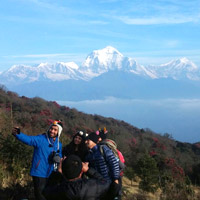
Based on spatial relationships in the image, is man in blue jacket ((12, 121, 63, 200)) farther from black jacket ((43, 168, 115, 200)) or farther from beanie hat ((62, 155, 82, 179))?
beanie hat ((62, 155, 82, 179))

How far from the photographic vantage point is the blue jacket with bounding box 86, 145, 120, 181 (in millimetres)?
3861

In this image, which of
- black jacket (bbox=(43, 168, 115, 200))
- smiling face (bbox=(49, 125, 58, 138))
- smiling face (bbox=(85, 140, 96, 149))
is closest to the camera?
black jacket (bbox=(43, 168, 115, 200))

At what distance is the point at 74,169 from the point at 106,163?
106cm

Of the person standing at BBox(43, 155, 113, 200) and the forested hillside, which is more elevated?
the person standing at BBox(43, 155, 113, 200)

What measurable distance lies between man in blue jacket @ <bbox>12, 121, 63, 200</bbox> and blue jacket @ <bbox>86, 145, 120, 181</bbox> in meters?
0.66

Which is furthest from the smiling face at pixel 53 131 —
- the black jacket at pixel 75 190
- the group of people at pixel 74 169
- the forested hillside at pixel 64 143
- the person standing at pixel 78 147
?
the black jacket at pixel 75 190

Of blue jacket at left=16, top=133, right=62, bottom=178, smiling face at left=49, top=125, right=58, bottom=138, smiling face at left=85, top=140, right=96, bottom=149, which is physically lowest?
blue jacket at left=16, top=133, right=62, bottom=178

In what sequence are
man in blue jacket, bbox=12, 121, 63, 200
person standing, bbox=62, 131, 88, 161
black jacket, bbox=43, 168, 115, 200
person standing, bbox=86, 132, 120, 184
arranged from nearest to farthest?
1. black jacket, bbox=43, 168, 115, 200
2. person standing, bbox=86, 132, 120, 184
3. man in blue jacket, bbox=12, 121, 63, 200
4. person standing, bbox=62, 131, 88, 161

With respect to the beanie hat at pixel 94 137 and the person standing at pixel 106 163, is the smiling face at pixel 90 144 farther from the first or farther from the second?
the beanie hat at pixel 94 137

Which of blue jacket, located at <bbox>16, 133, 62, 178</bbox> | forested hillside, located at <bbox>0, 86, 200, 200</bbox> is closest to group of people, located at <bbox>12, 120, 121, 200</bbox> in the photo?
blue jacket, located at <bbox>16, 133, 62, 178</bbox>

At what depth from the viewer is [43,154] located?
14.6 feet

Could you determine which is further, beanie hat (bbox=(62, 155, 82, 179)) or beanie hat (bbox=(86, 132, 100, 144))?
beanie hat (bbox=(86, 132, 100, 144))

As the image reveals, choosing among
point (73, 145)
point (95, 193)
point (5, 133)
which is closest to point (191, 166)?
point (5, 133)

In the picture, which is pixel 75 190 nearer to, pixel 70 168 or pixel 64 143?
pixel 70 168
